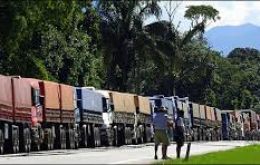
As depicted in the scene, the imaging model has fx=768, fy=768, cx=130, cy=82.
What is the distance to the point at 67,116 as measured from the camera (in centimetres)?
3966

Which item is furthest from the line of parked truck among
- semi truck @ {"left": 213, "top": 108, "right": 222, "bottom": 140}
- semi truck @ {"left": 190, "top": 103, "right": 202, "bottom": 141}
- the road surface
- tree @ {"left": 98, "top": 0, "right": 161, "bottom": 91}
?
semi truck @ {"left": 213, "top": 108, "right": 222, "bottom": 140}

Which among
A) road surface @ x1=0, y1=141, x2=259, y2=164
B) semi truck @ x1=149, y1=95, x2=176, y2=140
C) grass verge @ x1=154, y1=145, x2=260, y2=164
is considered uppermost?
semi truck @ x1=149, y1=95, x2=176, y2=140

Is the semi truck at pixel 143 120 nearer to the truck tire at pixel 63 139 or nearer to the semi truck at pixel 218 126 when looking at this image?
the truck tire at pixel 63 139

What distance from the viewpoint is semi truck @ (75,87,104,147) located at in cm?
4203

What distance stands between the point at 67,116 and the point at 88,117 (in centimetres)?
291

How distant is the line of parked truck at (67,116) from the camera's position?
33.2 metres

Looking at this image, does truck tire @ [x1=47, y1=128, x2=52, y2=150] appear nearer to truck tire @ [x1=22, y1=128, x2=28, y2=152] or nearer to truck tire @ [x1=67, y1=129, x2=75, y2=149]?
truck tire @ [x1=67, y1=129, x2=75, y2=149]

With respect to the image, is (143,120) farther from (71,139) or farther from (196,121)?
(196,121)

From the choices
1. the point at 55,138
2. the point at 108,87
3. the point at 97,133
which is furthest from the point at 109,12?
the point at 55,138

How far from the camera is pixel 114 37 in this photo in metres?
62.0

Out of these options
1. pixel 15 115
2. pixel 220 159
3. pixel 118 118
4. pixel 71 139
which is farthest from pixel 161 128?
pixel 118 118

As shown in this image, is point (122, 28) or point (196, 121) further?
point (196, 121)

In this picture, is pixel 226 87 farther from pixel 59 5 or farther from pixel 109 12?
pixel 59 5

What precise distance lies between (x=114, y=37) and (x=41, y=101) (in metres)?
25.6
